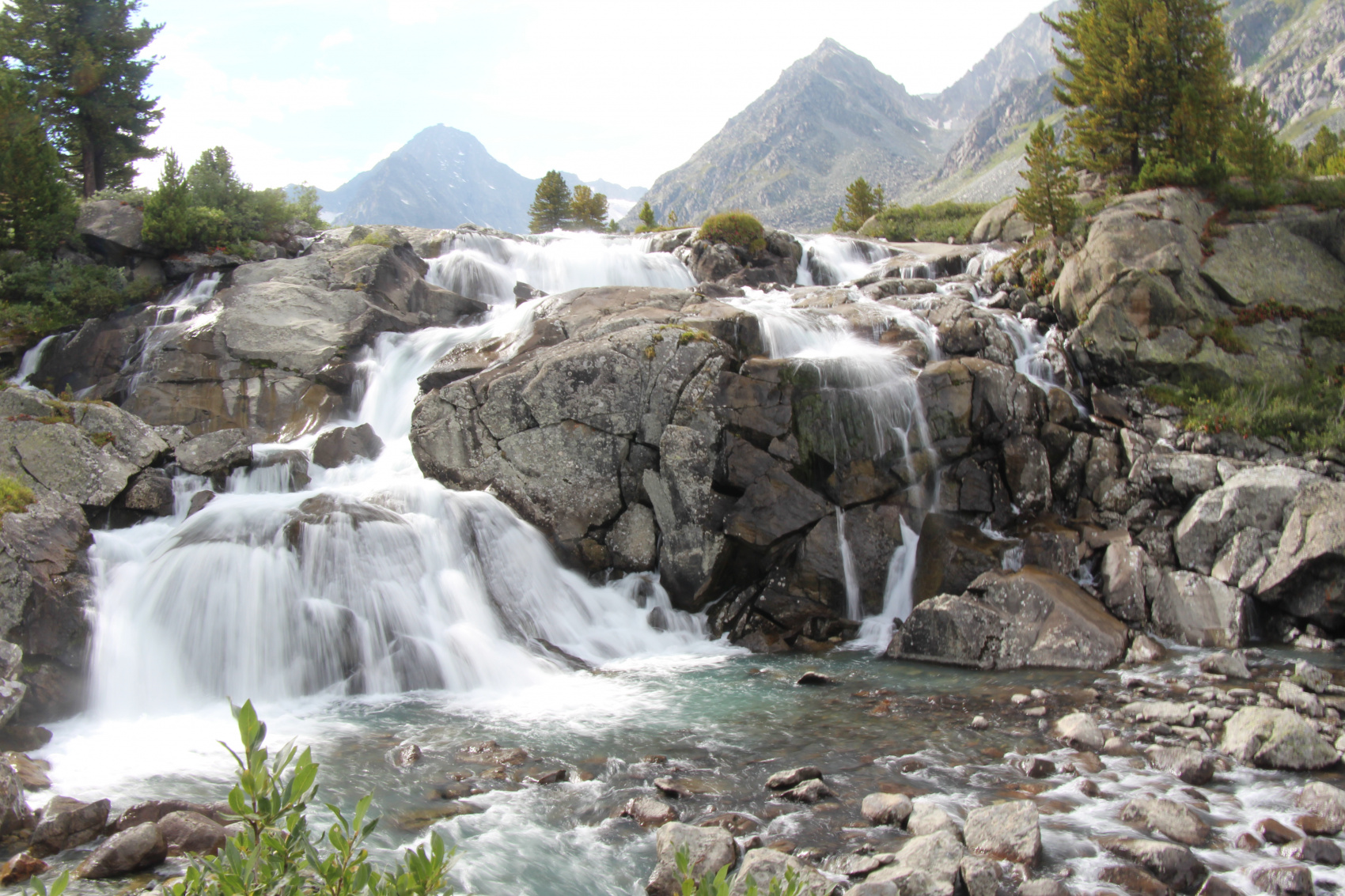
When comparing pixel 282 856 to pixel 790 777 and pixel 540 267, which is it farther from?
pixel 540 267

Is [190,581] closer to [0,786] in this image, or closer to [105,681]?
[105,681]

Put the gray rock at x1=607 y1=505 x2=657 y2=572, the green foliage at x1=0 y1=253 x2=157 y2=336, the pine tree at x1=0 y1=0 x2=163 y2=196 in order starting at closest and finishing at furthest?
the gray rock at x1=607 y1=505 x2=657 y2=572, the green foliage at x1=0 y1=253 x2=157 y2=336, the pine tree at x1=0 y1=0 x2=163 y2=196

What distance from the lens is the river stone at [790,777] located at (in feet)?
28.1

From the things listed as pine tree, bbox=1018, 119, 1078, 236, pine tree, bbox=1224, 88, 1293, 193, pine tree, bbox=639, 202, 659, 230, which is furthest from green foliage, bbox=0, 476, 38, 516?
pine tree, bbox=639, 202, 659, 230

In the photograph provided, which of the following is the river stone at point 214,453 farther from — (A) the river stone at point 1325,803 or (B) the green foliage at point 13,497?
(A) the river stone at point 1325,803

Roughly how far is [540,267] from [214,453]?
55.7ft

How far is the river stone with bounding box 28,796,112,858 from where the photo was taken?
7.09 m

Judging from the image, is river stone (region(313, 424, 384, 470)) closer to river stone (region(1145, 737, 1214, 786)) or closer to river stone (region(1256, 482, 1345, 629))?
river stone (region(1145, 737, 1214, 786))

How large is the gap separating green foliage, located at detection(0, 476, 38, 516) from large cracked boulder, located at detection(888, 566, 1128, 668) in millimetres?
15764

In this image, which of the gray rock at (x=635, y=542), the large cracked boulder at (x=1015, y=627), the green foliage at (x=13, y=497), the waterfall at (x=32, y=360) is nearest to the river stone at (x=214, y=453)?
the green foliage at (x=13, y=497)

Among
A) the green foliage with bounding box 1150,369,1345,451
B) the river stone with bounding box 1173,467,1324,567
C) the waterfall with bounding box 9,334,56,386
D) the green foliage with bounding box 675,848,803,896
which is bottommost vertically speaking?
the river stone with bounding box 1173,467,1324,567

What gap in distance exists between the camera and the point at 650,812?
8070mm

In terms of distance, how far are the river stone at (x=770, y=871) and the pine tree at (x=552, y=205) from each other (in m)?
54.3

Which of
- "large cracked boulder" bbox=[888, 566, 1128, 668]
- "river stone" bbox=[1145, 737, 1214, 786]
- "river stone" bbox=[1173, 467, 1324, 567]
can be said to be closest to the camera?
"river stone" bbox=[1145, 737, 1214, 786]
